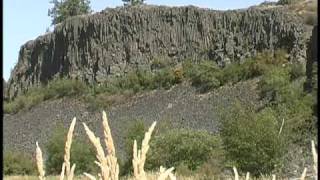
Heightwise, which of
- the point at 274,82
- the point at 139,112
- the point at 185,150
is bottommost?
the point at 139,112

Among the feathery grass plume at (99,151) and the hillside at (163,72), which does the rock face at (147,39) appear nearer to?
the hillside at (163,72)

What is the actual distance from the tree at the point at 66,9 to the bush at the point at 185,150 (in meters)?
39.7

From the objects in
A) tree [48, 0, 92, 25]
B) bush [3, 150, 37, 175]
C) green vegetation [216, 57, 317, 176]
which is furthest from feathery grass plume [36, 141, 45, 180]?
tree [48, 0, 92, 25]

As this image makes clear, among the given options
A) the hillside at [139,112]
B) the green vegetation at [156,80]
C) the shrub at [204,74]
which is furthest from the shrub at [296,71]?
the shrub at [204,74]

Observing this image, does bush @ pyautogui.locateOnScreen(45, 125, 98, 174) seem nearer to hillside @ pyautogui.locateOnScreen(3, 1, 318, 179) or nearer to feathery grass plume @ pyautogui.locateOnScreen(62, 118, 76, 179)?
hillside @ pyautogui.locateOnScreen(3, 1, 318, 179)

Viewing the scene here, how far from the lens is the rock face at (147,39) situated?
138ft

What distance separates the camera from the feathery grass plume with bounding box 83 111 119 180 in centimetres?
102

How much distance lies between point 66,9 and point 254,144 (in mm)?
44078

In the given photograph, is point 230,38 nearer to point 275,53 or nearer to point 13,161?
point 275,53

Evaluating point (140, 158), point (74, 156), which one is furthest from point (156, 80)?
point (140, 158)

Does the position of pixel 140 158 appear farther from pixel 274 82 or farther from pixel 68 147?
pixel 274 82

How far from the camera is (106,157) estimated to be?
1.05m

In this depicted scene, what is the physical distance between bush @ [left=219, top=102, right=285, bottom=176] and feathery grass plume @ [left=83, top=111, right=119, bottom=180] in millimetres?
17165

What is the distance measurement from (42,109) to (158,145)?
2191 cm
